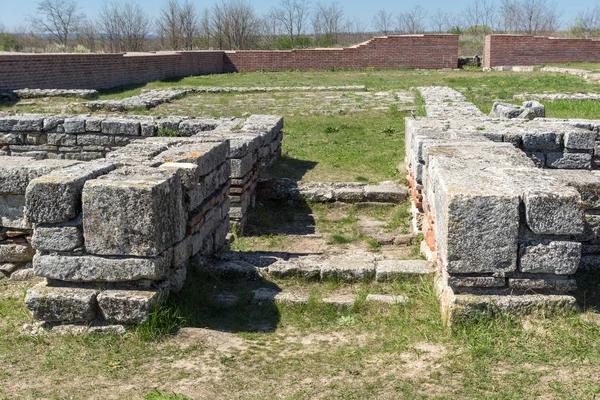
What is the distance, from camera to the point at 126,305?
4492mm

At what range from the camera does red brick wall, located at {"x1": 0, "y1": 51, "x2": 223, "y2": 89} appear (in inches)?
735

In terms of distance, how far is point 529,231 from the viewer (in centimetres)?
424

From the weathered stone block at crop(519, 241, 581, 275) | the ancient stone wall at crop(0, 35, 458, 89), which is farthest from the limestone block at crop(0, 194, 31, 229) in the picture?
the ancient stone wall at crop(0, 35, 458, 89)

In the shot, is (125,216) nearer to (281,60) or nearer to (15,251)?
(15,251)

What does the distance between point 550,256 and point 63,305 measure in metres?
3.24

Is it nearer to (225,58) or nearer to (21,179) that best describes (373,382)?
(21,179)

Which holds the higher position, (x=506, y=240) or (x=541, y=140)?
(x=541, y=140)

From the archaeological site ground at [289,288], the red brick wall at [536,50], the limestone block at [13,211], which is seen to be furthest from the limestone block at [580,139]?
the red brick wall at [536,50]

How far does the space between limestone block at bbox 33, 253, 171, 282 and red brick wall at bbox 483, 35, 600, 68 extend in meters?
30.6

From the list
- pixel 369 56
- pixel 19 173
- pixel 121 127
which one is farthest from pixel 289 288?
pixel 369 56

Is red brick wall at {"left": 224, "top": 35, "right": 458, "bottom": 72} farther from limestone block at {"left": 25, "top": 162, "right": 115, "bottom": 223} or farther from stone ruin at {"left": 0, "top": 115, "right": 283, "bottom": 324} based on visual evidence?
limestone block at {"left": 25, "top": 162, "right": 115, "bottom": 223}

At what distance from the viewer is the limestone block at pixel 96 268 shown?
450cm

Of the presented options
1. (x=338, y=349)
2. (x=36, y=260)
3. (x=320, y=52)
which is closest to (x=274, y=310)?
(x=338, y=349)

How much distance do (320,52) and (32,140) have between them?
920 inches
